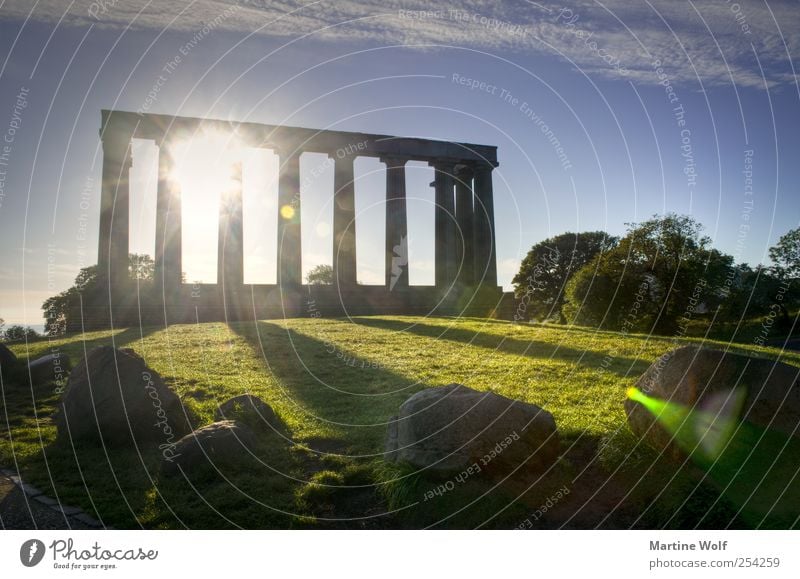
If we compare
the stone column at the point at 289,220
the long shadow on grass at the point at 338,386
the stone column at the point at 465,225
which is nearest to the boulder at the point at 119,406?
the long shadow on grass at the point at 338,386

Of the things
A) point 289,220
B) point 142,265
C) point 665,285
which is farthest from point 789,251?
point 142,265

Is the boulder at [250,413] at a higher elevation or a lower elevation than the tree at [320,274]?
lower

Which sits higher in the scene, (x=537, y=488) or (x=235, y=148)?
(x=235, y=148)

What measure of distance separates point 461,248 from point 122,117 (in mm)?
29845

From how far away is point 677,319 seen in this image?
3241 centimetres

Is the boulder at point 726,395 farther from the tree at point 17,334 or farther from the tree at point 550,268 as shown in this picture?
the tree at point 550,268

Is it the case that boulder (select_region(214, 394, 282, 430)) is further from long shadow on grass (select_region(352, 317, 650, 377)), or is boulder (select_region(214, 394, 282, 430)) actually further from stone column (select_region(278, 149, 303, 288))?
stone column (select_region(278, 149, 303, 288))

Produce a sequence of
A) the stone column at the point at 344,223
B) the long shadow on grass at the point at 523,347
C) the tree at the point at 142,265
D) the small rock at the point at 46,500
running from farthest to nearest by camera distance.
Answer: the tree at the point at 142,265 < the stone column at the point at 344,223 < the long shadow on grass at the point at 523,347 < the small rock at the point at 46,500

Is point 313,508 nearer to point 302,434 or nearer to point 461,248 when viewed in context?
point 302,434

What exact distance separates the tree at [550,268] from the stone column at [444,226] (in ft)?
22.8

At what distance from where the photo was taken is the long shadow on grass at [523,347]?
60.5ft

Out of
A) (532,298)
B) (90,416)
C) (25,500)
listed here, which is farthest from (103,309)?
(532,298)

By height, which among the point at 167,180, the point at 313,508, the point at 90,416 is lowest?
the point at 313,508

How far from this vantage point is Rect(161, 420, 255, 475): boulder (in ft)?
32.1
